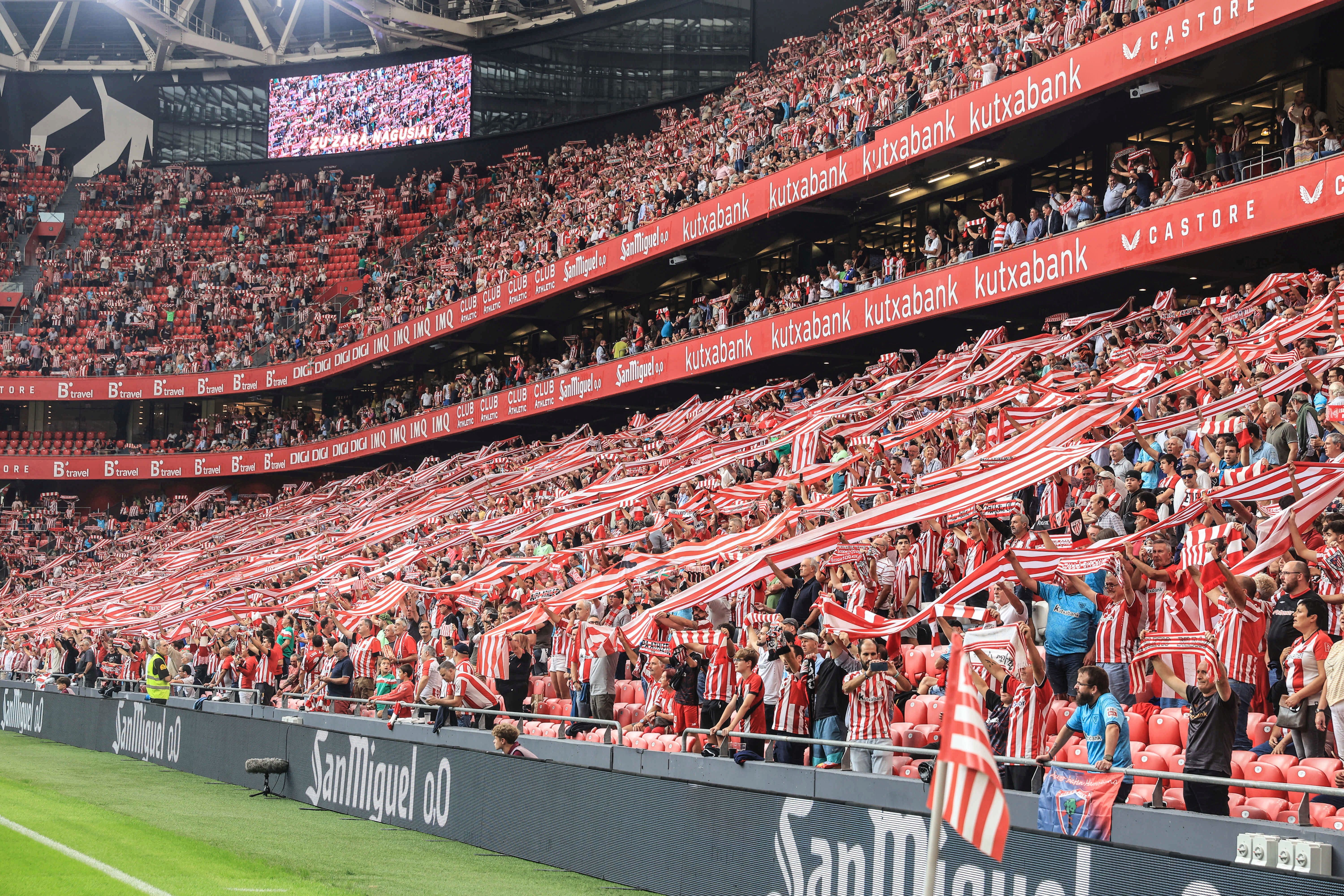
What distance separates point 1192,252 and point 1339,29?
428 centimetres

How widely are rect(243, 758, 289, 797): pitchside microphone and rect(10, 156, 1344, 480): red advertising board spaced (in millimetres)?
14265

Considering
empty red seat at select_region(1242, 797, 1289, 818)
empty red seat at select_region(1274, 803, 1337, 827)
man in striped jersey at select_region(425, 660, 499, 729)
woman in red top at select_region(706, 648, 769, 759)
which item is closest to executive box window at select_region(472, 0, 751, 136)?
man in striped jersey at select_region(425, 660, 499, 729)

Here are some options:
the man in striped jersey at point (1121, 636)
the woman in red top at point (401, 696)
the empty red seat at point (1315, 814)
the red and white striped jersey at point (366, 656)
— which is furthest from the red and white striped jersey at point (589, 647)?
the empty red seat at point (1315, 814)

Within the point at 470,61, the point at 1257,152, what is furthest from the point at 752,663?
the point at 470,61

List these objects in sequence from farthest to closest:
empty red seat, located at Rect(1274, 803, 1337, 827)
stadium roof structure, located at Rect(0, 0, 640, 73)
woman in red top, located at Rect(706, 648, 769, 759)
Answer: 1. stadium roof structure, located at Rect(0, 0, 640, 73)
2. woman in red top, located at Rect(706, 648, 769, 759)
3. empty red seat, located at Rect(1274, 803, 1337, 827)

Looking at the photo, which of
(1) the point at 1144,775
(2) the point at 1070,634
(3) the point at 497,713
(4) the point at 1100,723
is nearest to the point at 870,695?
(2) the point at 1070,634

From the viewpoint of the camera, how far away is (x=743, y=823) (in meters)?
10.4

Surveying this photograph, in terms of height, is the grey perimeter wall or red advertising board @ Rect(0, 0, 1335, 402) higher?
red advertising board @ Rect(0, 0, 1335, 402)

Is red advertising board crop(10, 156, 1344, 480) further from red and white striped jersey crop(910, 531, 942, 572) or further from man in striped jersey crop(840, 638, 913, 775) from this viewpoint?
man in striped jersey crop(840, 638, 913, 775)

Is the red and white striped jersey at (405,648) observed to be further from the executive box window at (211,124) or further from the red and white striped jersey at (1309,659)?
the executive box window at (211,124)

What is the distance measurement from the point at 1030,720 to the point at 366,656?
12.2 metres

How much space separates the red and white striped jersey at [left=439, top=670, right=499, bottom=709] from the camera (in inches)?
619

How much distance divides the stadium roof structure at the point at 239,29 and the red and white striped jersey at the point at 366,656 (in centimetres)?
3623

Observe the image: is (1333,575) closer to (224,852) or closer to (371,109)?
(224,852)
